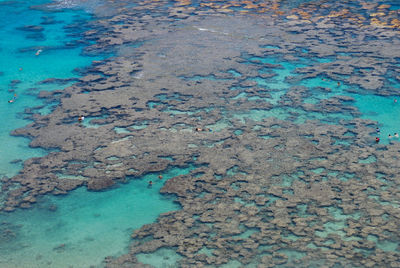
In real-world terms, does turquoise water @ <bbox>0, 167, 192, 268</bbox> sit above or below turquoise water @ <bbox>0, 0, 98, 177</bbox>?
below

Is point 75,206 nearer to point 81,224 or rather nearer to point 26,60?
point 81,224

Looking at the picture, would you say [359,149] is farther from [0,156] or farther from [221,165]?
[0,156]

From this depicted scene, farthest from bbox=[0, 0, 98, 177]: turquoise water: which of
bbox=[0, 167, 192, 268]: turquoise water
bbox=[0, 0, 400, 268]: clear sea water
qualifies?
bbox=[0, 167, 192, 268]: turquoise water

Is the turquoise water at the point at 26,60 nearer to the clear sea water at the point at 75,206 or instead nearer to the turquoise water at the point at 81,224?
the clear sea water at the point at 75,206

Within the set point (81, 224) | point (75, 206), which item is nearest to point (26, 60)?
point (75, 206)

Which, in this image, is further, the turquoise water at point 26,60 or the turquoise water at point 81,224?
the turquoise water at point 26,60

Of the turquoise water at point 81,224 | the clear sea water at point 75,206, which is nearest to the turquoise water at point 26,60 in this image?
the clear sea water at point 75,206

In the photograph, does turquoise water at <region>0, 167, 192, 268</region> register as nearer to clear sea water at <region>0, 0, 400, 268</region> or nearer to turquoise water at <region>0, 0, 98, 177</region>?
clear sea water at <region>0, 0, 400, 268</region>

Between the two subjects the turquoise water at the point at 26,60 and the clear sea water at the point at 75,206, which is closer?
the clear sea water at the point at 75,206

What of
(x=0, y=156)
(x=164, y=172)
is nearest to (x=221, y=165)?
(x=164, y=172)

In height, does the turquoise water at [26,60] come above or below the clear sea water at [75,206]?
above

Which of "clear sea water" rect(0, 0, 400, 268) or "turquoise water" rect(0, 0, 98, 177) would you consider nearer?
"clear sea water" rect(0, 0, 400, 268)
